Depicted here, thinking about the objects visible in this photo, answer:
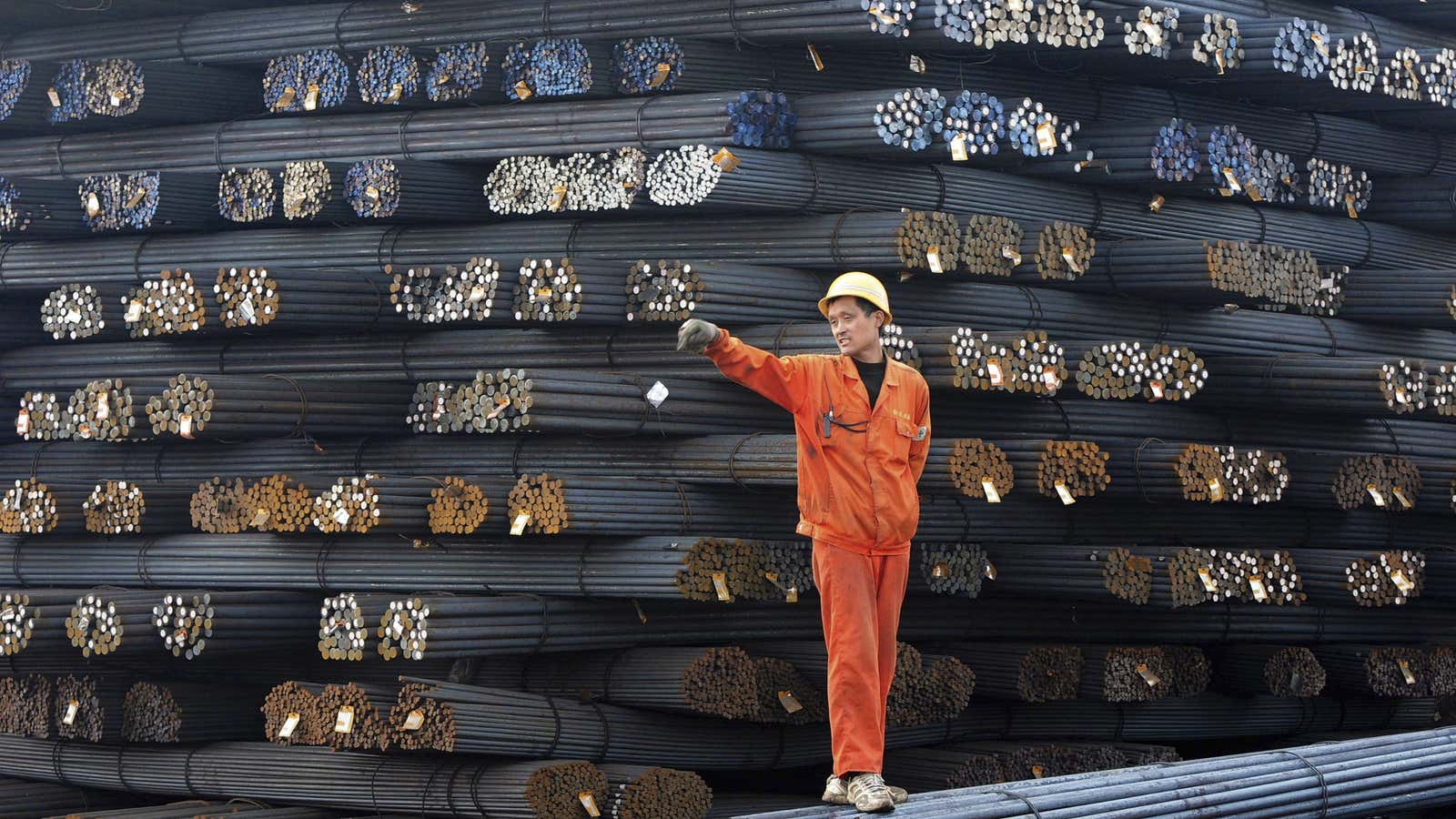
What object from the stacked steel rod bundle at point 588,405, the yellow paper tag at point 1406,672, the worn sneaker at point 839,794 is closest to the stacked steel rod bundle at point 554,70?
the stacked steel rod bundle at point 588,405

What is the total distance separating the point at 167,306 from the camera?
9500mm

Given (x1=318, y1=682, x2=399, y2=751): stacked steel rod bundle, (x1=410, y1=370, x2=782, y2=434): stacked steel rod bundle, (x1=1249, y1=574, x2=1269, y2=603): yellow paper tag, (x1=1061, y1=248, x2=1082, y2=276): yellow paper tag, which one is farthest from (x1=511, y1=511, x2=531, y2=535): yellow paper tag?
(x1=1249, y1=574, x2=1269, y2=603): yellow paper tag

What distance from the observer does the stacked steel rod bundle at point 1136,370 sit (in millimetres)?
9664

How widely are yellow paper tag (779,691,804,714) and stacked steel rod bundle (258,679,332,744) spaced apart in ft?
8.44

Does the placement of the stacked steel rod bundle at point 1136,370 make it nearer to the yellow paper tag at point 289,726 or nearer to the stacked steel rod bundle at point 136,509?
the yellow paper tag at point 289,726

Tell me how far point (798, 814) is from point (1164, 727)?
17.1 ft

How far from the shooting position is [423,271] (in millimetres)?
9406

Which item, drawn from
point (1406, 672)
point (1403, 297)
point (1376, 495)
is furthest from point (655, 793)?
point (1403, 297)

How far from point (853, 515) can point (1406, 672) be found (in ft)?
20.6

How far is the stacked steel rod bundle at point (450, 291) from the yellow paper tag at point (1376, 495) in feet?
19.8

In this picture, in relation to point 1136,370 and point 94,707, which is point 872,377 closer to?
point 1136,370

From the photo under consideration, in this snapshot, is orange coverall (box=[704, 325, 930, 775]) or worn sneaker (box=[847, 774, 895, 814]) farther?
orange coverall (box=[704, 325, 930, 775])

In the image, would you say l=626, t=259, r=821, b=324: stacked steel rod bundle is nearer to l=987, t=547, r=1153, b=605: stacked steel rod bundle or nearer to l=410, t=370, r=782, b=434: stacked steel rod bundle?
l=410, t=370, r=782, b=434: stacked steel rod bundle

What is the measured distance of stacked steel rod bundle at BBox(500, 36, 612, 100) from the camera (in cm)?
957
